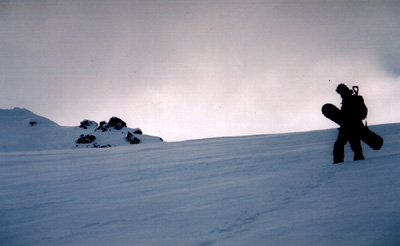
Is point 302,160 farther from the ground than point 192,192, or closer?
farther from the ground

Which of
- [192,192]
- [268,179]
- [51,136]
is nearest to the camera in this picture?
[192,192]

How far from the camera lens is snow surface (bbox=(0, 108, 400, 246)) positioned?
2.72 meters

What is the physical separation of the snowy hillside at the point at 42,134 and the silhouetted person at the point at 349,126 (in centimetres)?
3927

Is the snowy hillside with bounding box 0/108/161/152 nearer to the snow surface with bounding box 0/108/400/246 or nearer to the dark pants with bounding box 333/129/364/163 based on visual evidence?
the snow surface with bounding box 0/108/400/246

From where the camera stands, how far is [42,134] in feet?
165

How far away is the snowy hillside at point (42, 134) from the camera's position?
4444cm

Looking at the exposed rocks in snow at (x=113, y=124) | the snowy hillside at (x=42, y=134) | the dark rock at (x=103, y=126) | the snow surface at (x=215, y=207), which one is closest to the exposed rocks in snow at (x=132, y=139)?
the snowy hillside at (x=42, y=134)

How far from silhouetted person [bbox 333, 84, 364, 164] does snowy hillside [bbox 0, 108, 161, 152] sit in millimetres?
39273

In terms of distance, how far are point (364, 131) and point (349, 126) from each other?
284mm

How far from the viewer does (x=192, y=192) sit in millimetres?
4871

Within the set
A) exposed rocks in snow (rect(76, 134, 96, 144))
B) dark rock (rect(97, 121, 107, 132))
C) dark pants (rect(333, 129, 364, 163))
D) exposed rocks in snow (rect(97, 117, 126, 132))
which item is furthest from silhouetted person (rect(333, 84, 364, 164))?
exposed rocks in snow (rect(97, 117, 126, 132))

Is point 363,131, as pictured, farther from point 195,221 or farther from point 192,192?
point 195,221

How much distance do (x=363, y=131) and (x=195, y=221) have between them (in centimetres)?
432

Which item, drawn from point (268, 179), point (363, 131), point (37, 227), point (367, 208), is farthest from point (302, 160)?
point (37, 227)
